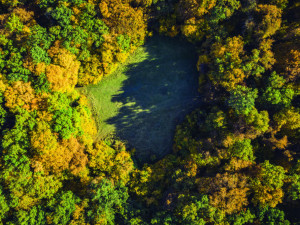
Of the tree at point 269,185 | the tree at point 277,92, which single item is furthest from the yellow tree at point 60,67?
the tree at point 269,185

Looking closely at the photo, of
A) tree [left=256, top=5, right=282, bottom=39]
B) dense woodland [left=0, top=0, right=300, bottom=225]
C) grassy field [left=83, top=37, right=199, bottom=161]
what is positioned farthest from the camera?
grassy field [left=83, top=37, right=199, bottom=161]

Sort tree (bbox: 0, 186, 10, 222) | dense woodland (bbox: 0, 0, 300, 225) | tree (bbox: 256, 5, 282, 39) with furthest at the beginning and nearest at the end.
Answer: tree (bbox: 256, 5, 282, 39) < dense woodland (bbox: 0, 0, 300, 225) < tree (bbox: 0, 186, 10, 222)

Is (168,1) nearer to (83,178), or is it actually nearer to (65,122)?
(65,122)

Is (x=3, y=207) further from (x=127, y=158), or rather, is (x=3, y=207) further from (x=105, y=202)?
(x=127, y=158)

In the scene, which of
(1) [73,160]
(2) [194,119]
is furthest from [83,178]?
(2) [194,119]

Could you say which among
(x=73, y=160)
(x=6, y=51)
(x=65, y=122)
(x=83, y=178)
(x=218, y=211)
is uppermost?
(x=6, y=51)

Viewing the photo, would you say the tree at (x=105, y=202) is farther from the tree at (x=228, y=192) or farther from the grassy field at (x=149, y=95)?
the tree at (x=228, y=192)

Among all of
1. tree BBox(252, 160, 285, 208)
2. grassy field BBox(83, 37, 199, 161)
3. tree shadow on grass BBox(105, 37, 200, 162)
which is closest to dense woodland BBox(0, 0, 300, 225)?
tree BBox(252, 160, 285, 208)

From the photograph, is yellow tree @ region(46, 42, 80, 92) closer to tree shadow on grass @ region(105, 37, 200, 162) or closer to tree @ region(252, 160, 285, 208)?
tree shadow on grass @ region(105, 37, 200, 162)

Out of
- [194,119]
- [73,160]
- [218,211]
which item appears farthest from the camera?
[194,119]
